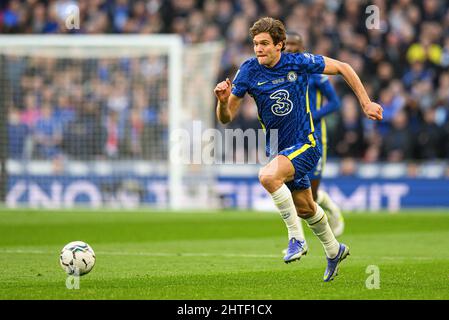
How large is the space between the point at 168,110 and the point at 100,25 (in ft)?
15.8

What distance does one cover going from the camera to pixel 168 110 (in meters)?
20.1

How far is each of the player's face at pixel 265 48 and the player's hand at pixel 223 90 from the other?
1.56 feet

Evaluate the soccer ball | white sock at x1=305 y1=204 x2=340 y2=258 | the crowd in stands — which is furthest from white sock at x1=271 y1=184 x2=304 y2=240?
the crowd in stands

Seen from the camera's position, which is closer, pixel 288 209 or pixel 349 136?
pixel 288 209

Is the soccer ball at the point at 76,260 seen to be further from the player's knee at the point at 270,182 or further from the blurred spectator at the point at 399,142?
the blurred spectator at the point at 399,142

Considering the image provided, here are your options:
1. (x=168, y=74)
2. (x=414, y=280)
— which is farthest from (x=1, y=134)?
(x=414, y=280)

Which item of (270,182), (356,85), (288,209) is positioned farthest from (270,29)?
(288,209)

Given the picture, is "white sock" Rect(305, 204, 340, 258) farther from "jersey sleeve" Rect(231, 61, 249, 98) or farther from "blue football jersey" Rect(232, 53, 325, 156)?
"jersey sleeve" Rect(231, 61, 249, 98)

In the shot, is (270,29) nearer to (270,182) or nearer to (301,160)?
(301,160)

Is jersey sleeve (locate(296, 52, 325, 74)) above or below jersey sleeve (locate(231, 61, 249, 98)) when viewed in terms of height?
above

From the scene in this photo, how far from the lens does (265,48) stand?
307 inches

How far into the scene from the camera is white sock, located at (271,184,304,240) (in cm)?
764

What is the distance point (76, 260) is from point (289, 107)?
2.19 metres
